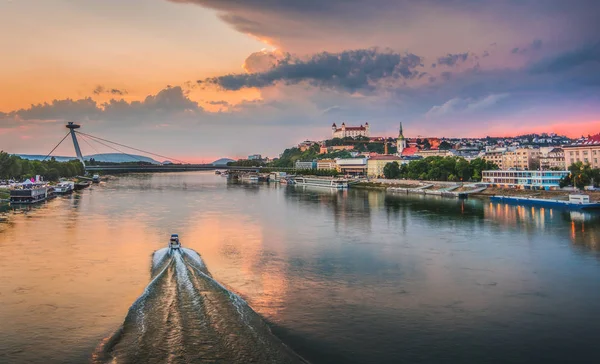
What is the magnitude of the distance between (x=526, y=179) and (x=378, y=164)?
2106 cm

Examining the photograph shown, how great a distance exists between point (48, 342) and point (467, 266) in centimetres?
692

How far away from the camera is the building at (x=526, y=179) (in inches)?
930

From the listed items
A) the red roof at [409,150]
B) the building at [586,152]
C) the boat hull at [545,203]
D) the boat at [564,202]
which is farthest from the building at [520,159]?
the red roof at [409,150]

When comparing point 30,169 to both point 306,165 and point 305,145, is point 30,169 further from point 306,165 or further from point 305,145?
point 305,145

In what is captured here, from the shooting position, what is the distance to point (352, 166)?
2012 inches

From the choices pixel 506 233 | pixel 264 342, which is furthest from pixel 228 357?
pixel 506 233

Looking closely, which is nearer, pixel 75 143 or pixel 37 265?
pixel 37 265

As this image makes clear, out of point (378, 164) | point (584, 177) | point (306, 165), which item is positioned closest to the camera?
point (584, 177)

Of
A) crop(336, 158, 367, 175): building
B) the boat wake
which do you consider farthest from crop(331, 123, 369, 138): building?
the boat wake

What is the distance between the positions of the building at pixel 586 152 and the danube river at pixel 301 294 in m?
14.3

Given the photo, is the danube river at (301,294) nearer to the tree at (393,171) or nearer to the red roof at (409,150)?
the tree at (393,171)

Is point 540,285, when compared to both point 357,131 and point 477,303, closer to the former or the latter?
point 477,303

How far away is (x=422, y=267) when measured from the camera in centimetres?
873

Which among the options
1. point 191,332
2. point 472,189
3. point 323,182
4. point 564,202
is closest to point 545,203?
point 564,202
